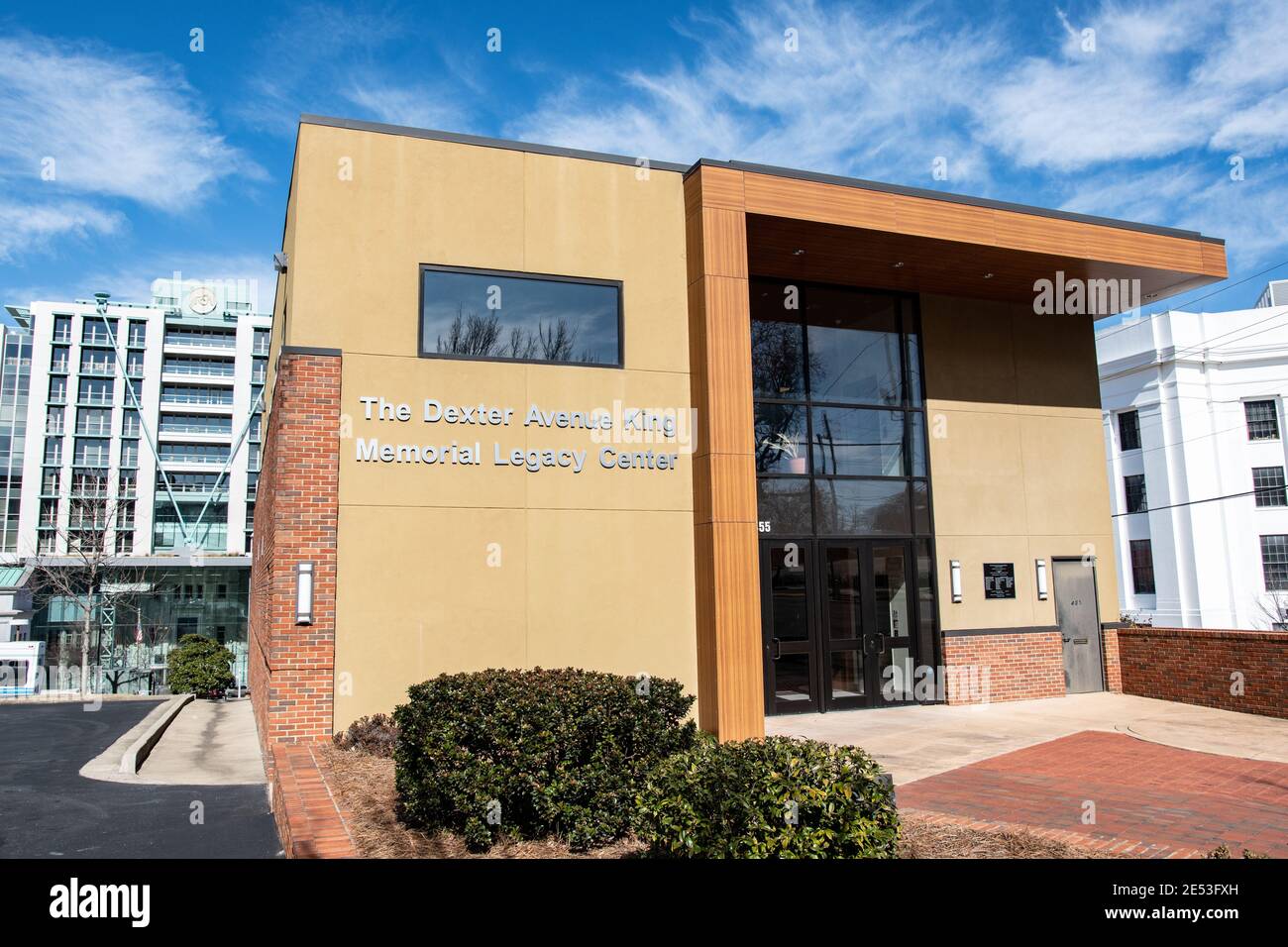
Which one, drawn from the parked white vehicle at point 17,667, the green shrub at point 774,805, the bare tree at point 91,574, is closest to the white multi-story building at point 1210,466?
the green shrub at point 774,805

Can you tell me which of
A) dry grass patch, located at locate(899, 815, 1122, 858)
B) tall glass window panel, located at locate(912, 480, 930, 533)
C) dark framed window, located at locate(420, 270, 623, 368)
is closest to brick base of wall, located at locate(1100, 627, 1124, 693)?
→ tall glass window panel, located at locate(912, 480, 930, 533)

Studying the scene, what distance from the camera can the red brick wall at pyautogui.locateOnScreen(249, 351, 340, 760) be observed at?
9766 mm

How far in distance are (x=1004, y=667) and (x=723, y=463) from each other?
653cm

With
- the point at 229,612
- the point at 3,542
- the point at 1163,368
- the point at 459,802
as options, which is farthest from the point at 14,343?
the point at 459,802

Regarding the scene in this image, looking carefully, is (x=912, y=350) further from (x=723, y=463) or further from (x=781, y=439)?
(x=723, y=463)

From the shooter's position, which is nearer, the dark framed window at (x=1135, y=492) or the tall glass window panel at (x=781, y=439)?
the tall glass window panel at (x=781, y=439)

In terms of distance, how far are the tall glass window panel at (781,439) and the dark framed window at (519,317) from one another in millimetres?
3028

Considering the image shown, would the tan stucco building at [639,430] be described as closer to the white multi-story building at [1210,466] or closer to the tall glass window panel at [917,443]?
the tall glass window panel at [917,443]

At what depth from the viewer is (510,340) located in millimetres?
11211

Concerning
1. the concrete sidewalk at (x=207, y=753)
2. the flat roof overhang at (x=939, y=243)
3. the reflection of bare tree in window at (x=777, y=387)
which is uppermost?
the flat roof overhang at (x=939, y=243)

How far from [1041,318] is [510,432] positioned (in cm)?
987

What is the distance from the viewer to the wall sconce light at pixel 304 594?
9.82 metres

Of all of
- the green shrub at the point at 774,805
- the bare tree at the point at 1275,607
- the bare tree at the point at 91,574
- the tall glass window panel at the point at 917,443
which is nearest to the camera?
the green shrub at the point at 774,805
